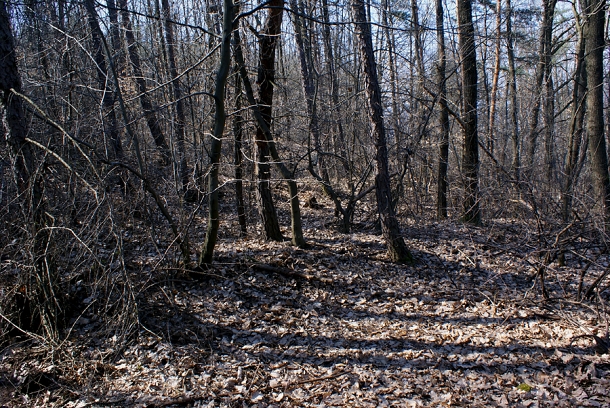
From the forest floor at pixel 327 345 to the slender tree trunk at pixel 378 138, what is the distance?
435 millimetres

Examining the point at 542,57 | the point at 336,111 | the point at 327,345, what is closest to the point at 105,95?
the point at 336,111

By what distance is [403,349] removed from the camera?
475 cm

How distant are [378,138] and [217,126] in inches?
104

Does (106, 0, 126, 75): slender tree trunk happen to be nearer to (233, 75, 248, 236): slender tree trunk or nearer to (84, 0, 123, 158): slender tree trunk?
(84, 0, 123, 158): slender tree trunk

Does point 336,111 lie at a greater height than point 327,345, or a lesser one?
greater

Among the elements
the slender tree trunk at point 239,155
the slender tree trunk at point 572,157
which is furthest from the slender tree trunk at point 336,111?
the slender tree trunk at point 572,157

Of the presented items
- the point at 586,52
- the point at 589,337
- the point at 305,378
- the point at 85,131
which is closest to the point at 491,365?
the point at 589,337

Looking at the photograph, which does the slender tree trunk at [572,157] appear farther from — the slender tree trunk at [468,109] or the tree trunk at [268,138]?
the tree trunk at [268,138]

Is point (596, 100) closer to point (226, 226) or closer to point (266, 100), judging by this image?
point (266, 100)

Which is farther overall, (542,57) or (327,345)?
(542,57)

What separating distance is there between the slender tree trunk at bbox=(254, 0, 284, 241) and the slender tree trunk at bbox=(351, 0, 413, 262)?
125 cm

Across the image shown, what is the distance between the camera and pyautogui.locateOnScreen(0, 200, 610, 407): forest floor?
13.0ft

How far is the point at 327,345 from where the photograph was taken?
4.85 meters

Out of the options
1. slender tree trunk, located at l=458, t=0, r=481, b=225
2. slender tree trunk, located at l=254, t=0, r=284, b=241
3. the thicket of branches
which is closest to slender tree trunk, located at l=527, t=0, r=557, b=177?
the thicket of branches
